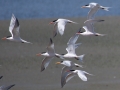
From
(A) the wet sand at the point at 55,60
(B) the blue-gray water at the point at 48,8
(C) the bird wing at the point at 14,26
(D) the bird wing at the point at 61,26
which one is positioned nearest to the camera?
(D) the bird wing at the point at 61,26

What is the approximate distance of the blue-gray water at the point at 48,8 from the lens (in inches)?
969

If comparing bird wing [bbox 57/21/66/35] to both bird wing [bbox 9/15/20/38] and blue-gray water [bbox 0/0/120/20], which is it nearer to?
bird wing [bbox 9/15/20/38]

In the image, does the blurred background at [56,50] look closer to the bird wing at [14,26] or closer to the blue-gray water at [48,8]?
the blue-gray water at [48,8]

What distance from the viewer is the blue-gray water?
24.6 m

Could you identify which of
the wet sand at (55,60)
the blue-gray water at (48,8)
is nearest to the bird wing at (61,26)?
the wet sand at (55,60)

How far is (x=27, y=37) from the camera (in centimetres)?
2030

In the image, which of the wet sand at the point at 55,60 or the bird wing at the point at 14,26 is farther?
the wet sand at the point at 55,60

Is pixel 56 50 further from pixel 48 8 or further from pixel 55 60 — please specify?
pixel 48 8

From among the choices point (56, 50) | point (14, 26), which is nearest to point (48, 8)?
point (56, 50)

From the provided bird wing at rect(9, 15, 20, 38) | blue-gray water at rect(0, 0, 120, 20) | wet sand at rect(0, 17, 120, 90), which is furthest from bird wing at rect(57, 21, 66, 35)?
blue-gray water at rect(0, 0, 120, 20)

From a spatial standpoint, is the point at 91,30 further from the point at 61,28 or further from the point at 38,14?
the point at 38,14

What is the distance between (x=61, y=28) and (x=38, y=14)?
11.1m

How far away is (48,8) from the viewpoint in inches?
1038

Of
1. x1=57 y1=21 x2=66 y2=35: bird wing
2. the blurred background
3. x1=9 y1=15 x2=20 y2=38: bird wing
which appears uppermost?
x1=57 y1=21 x2=66 y2=35: bird wing
